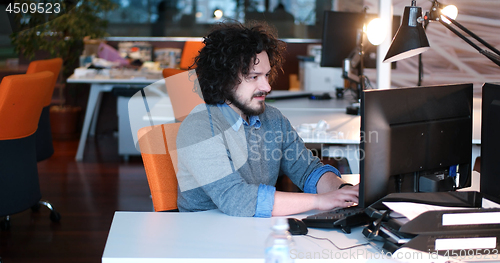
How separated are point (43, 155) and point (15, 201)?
0.76 m

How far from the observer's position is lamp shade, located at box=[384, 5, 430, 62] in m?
1.39

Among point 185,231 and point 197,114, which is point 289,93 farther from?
point 185,231

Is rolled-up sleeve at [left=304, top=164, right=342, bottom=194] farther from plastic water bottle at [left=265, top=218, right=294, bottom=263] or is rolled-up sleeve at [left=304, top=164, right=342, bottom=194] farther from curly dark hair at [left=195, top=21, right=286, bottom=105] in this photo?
plastic water bottle at [left=265, top=218, right=294, bottom=263]

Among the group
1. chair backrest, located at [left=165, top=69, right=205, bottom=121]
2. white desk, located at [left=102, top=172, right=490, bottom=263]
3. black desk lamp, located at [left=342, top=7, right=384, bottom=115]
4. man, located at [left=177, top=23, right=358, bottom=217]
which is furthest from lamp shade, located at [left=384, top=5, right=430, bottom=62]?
black desk lamp, located at [left=342, top=7, right=384, bottom=115]

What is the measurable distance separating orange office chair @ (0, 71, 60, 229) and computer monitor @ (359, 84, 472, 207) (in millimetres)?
1739

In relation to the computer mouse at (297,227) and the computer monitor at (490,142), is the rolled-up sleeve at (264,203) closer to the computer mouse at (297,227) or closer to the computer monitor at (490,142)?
the computer mouse at (297,227)

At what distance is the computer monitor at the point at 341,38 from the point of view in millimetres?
3088

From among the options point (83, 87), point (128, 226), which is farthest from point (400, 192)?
point (83, 87)

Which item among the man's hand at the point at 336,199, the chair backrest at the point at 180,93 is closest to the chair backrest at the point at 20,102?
the chair backrest at the point at 180,93

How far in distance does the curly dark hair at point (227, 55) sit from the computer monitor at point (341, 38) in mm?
1485

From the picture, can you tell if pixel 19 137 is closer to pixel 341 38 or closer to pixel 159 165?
pixel 159 165

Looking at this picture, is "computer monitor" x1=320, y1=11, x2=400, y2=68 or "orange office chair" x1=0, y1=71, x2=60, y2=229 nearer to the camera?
"orange office chair" x1=0, y1=71, x2=60, y2=229

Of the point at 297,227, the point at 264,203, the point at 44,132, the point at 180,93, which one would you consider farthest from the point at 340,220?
the point at 44,132

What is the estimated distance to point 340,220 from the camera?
1.25 meters
